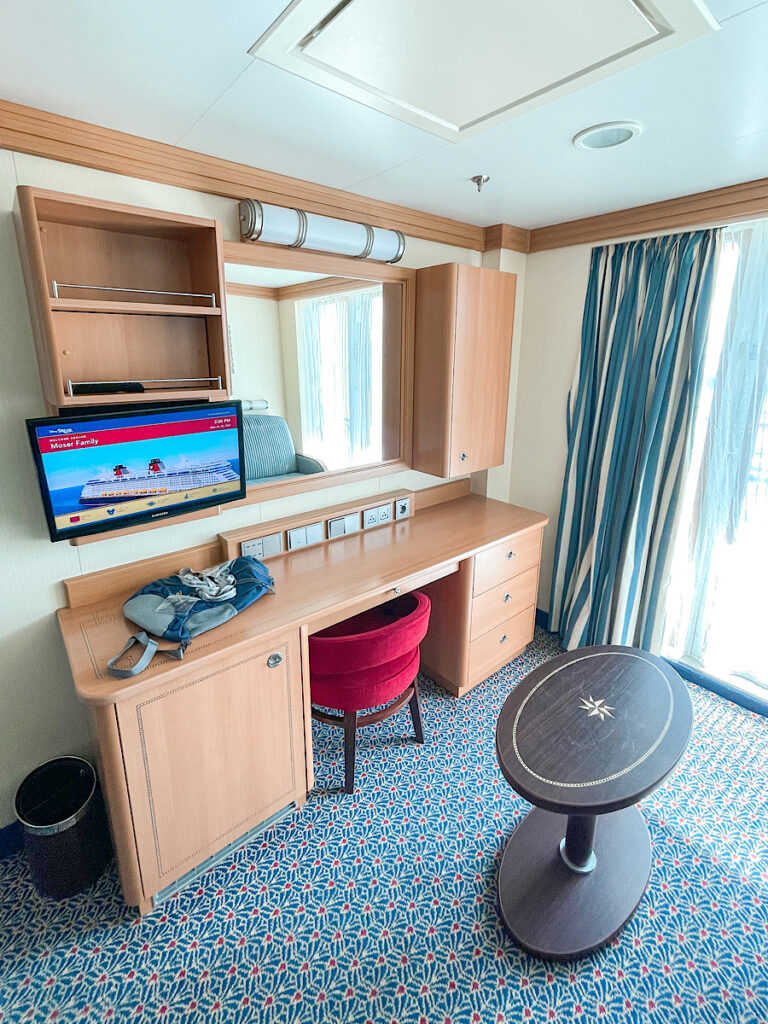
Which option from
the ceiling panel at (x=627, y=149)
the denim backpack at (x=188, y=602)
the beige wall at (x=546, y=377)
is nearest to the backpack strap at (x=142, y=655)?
the denim backpack at (x=188, y=602)

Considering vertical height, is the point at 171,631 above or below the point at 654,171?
below

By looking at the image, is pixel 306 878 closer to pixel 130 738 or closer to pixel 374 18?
pixel 130 738

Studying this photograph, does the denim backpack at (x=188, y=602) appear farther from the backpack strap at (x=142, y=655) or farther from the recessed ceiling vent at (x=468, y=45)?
the recessed ceiling vent at (x=468, y=45)

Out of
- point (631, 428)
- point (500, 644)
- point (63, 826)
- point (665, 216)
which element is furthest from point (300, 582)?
point (665, 216)

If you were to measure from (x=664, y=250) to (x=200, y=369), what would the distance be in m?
2.02

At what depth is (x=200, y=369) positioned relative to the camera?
1827 millimetres

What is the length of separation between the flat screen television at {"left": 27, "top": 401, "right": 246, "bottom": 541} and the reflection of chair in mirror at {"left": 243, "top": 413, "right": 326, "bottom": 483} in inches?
5.6

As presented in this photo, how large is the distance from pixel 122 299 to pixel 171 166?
0.45 m

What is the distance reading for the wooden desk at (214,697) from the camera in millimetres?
1431

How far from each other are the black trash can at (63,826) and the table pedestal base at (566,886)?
4.21 ft

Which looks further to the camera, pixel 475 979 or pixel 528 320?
pixel 528 320

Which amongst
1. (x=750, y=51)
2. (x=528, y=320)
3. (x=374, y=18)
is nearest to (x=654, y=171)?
(x=750, y=51)

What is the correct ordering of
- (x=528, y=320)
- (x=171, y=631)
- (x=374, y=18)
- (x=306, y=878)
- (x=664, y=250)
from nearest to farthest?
(x=374, y=18)
(x=171, y=631)
(x=306, y=878)
(x=664, y=250)
(x=528, y=320)

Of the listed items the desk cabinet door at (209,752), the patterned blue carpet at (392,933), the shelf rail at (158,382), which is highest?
the shelf rail at (158,382)
